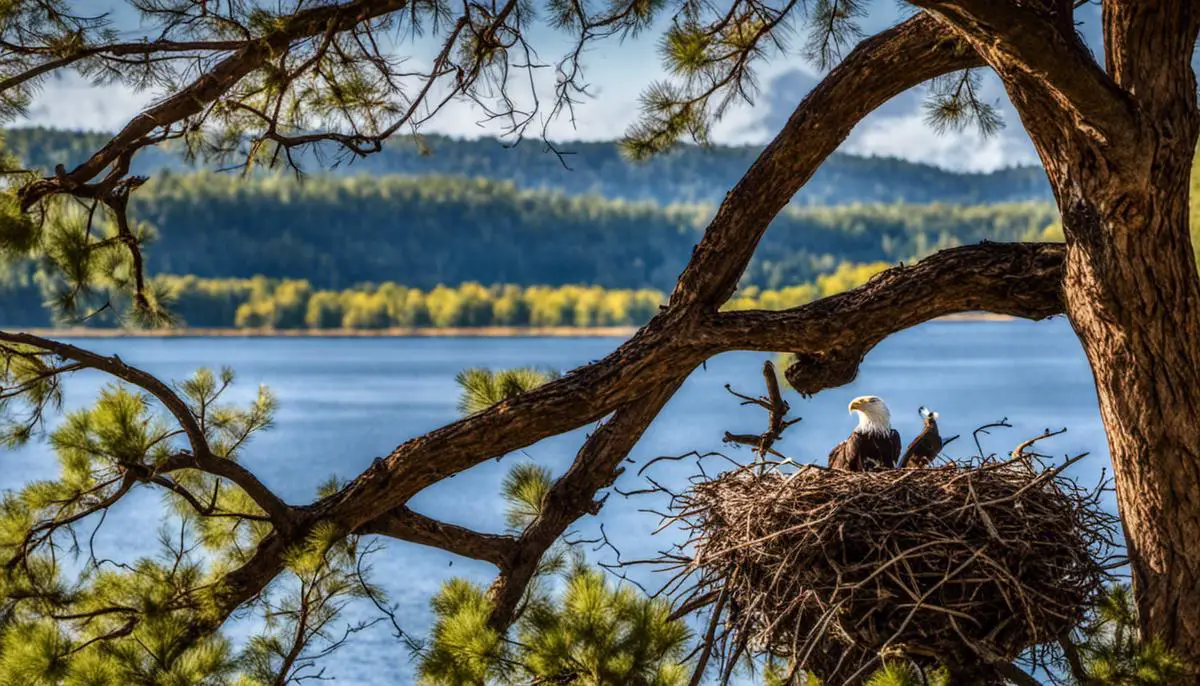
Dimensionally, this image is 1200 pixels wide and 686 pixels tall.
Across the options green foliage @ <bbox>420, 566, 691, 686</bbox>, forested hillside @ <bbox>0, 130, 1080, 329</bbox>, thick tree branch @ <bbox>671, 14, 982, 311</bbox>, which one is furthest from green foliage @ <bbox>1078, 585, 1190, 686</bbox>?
forested hillside @ <bbox>0, 130, 1080, 329</bbox>

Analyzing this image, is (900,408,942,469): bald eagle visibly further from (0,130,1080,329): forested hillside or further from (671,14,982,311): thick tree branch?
(0,130,1080,329): forested hillside

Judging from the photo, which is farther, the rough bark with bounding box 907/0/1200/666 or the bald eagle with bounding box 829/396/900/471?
the bald eagle with bounding box 829/396/900/471

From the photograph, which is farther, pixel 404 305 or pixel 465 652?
A: pixel 404 305

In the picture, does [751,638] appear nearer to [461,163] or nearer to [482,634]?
[482,634]

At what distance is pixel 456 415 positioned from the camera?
2856 cm

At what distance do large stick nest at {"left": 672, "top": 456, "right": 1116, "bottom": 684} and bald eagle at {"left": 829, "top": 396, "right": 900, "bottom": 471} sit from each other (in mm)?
495

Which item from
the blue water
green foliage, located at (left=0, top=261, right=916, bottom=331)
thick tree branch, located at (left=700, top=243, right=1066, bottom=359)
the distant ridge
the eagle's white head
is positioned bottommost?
the blue water

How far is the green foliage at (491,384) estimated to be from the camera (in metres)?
3.68

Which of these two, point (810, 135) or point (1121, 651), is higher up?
point (810, 135)

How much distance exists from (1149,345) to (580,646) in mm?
1460

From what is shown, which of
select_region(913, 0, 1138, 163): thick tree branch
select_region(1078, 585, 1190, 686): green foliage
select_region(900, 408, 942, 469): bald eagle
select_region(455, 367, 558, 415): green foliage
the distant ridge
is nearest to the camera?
select_region(913, 0, 1138, 163): thick tree branch

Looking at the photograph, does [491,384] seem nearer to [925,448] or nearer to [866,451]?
[866,451]

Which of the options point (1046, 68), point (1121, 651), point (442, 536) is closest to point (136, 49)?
point (442, 536)

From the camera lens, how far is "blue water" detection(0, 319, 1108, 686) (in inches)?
561
